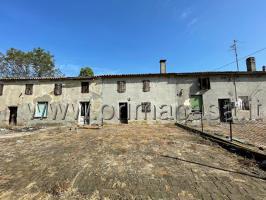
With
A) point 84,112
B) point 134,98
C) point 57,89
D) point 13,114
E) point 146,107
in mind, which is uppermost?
point 57,89

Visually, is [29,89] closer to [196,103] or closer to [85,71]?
[85,71]

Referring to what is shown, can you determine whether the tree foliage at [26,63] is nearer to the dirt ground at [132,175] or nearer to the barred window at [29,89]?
the barred window at [29,89]

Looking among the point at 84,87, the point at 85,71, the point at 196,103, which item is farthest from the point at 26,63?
the point at 196,103

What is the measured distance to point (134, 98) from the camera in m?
16.7

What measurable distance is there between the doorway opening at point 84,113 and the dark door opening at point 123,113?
324 cm

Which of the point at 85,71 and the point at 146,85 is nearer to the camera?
the point at 146,85

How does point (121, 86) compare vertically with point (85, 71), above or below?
below

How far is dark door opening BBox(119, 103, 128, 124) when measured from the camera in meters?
16.8

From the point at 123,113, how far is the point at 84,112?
392cm

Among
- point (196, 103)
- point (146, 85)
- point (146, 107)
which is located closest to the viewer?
point (196, 103)

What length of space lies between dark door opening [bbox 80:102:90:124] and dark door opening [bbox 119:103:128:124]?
324 centimetres

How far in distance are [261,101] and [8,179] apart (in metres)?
19.1

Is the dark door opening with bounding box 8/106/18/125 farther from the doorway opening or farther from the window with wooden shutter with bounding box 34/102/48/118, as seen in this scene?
the doorway opening

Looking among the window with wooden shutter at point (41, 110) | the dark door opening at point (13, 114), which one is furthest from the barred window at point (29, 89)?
the dark door opening at point (13, 114)
